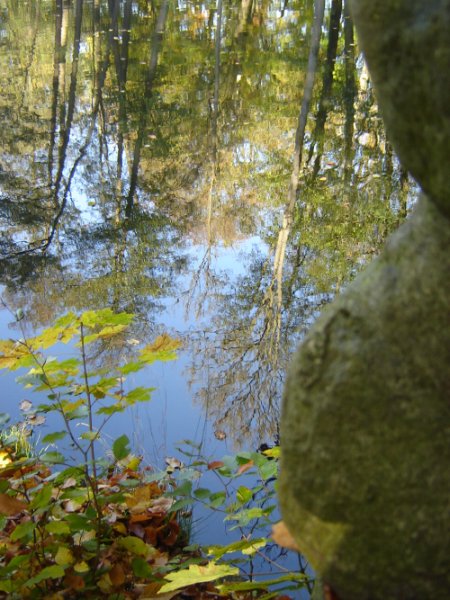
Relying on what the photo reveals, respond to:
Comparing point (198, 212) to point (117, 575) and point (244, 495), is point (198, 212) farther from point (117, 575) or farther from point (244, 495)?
point (117, 575)

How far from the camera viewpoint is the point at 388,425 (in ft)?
4.41

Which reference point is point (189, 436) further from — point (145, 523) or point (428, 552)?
point (428, 552)

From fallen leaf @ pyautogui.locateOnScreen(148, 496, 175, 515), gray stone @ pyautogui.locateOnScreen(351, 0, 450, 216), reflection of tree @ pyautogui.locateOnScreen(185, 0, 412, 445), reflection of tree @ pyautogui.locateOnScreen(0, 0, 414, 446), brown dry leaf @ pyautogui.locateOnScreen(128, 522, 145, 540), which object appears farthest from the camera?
reflection of tree @ pyautogui.locateOnScreen(0, 0, 414, 446)

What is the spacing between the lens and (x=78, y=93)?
1289 centimetres

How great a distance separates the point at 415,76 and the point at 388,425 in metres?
0.67

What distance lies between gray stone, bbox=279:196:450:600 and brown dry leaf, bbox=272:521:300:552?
0.13 meters

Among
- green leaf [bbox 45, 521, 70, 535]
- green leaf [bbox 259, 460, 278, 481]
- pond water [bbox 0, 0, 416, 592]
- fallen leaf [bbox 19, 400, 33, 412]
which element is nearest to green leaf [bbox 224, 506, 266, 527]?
green leaf [bbox 259, 460, 278, 481]

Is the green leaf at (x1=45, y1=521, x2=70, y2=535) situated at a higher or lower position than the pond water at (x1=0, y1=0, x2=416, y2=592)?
lower

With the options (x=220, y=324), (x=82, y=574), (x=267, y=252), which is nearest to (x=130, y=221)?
(x=267, y=252)

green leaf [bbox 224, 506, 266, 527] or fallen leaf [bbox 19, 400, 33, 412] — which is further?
fallen leaf [bbox 19, 400, 33, 412]

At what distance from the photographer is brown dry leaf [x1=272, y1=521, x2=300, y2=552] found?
154cm

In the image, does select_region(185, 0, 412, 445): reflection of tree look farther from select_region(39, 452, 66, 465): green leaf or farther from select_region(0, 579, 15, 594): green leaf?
select_region(0, 579, 15, 594): green leaf

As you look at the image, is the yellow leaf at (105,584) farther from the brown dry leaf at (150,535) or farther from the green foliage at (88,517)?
the brown dry leaf at (150,535)

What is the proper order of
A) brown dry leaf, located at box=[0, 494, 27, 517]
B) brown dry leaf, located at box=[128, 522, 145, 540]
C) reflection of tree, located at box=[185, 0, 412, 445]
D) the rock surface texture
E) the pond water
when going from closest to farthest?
the rock surface texture < brown dry leaf, located at box=[0, 494, 27, 517] < brown dry leaf, located at box=[128, 522, 145, 540] < reflection of tree, located at box=[185, 0, 412, 445] < the pond water
